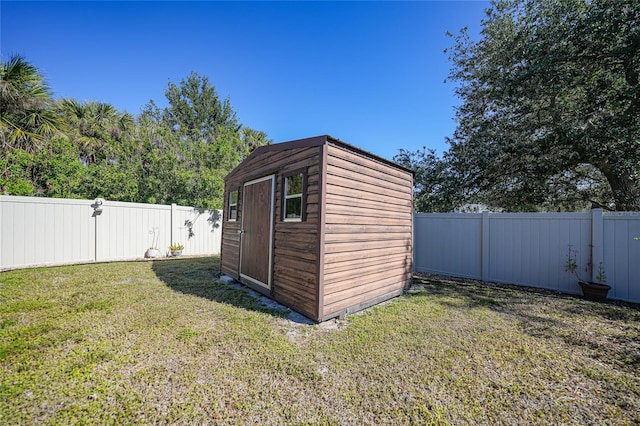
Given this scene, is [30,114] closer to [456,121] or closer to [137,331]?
[137,331]

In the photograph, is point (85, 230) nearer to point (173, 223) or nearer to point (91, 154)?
point (173, 223)

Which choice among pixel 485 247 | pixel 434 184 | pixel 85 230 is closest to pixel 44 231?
pixel 85 230

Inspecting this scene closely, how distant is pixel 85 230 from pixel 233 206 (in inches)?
182

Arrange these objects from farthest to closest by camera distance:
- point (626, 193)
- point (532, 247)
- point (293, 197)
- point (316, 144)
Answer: point (626, 193) → point (532, 247) → point (293, 197) → point (316, 144)

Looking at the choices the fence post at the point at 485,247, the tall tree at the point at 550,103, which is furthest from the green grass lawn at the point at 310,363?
the tall tree at the point at 550,103

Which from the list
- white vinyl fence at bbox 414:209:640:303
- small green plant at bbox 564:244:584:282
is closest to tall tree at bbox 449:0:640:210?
white vinyl fence at bbox 414:209:640:303

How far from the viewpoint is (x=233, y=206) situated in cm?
627

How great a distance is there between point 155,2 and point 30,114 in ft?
18.9

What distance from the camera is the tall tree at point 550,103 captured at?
573 centimetres

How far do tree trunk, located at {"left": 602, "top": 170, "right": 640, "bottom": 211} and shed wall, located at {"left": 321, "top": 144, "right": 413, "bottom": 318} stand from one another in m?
6.01

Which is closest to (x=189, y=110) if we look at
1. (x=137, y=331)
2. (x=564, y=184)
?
(x=137, y=331)

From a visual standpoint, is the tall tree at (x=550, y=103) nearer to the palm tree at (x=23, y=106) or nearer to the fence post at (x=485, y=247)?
the fence post at (x=485, y=247)

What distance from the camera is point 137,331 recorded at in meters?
3.09

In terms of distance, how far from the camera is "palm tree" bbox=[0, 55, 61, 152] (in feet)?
24.3
